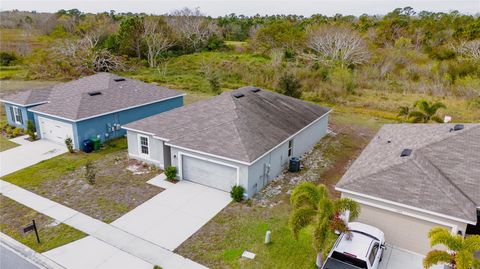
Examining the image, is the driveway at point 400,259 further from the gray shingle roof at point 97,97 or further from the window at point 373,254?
the gray shingle roof at point 97,97

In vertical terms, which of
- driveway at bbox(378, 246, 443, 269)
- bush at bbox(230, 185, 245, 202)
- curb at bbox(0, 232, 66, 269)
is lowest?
curb at bbox(0, 232, 66, 269)

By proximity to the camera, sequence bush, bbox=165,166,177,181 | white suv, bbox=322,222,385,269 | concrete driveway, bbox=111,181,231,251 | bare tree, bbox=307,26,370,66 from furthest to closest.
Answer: bare tree, bbox=307,26,370,66, bush, bbox=165,166,177,181, concrete driveway, bbox=111,181,231,251, white suv, bbox=322,222,385,269

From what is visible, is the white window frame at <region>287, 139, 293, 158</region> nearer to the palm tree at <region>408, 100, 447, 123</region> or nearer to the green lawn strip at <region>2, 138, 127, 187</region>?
the palm tree at <region>408, 100, 447, 123</region>

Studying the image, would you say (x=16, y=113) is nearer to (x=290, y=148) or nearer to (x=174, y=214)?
(x=174, y=214)

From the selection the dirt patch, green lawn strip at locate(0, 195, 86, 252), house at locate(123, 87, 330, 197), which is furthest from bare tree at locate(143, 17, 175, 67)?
green lawn strip at locate(0, 195, 86, 252)

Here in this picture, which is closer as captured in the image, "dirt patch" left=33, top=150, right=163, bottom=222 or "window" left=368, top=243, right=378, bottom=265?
"window" left=368, top=243, right=378, bottom=265

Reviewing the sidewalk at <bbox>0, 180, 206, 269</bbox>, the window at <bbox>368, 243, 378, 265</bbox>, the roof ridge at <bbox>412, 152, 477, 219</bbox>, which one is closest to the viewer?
the window at <bbox>368, 243, 378, 265</bbox>

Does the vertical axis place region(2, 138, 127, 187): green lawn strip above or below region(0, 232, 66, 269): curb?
above
